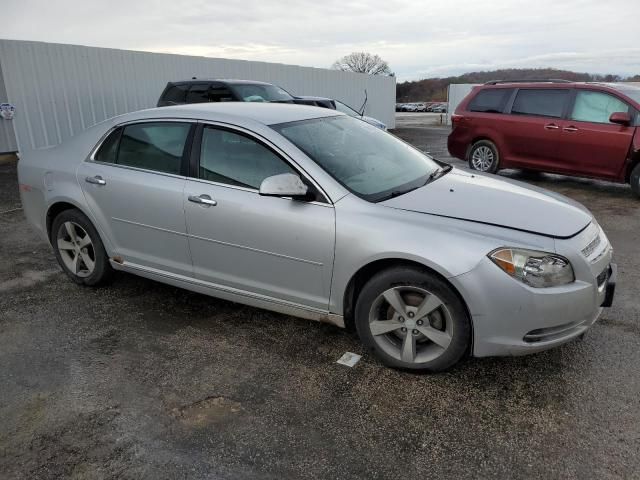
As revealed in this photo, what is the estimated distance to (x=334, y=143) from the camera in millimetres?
3654

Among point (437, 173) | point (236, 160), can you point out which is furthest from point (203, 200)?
point (437, 173)

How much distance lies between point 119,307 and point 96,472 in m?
1.98

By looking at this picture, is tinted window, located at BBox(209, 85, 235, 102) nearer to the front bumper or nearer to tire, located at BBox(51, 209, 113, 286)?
tire, located at BBox(51, 209, 113, 286)

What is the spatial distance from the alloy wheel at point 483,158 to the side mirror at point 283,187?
6719 mm

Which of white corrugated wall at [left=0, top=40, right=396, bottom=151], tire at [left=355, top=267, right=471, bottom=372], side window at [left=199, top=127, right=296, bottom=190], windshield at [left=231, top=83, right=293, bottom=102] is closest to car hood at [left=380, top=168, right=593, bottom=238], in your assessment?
tire at [left=355, top=267, right=471, bottom=372]

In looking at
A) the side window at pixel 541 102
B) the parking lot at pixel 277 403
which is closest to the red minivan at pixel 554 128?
the side window at pixel 541 102

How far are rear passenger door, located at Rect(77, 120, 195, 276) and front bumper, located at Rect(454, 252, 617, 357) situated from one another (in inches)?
80.8

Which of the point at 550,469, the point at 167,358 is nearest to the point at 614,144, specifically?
the point at 550,469

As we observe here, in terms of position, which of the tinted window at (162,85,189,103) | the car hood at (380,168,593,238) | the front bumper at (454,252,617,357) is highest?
the car hood at (380,168,593,238)

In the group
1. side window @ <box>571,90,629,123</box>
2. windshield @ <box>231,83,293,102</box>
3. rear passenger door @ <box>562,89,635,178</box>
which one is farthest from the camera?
windshield @ <box>231,83,293,102</box>

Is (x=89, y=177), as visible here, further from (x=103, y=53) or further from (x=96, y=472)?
(x=103, y=53)

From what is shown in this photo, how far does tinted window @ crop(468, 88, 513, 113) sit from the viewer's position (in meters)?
8.91

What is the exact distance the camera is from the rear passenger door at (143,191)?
3.75 metres

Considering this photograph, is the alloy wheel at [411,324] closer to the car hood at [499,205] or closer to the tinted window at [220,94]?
the car hood at [499,205]
